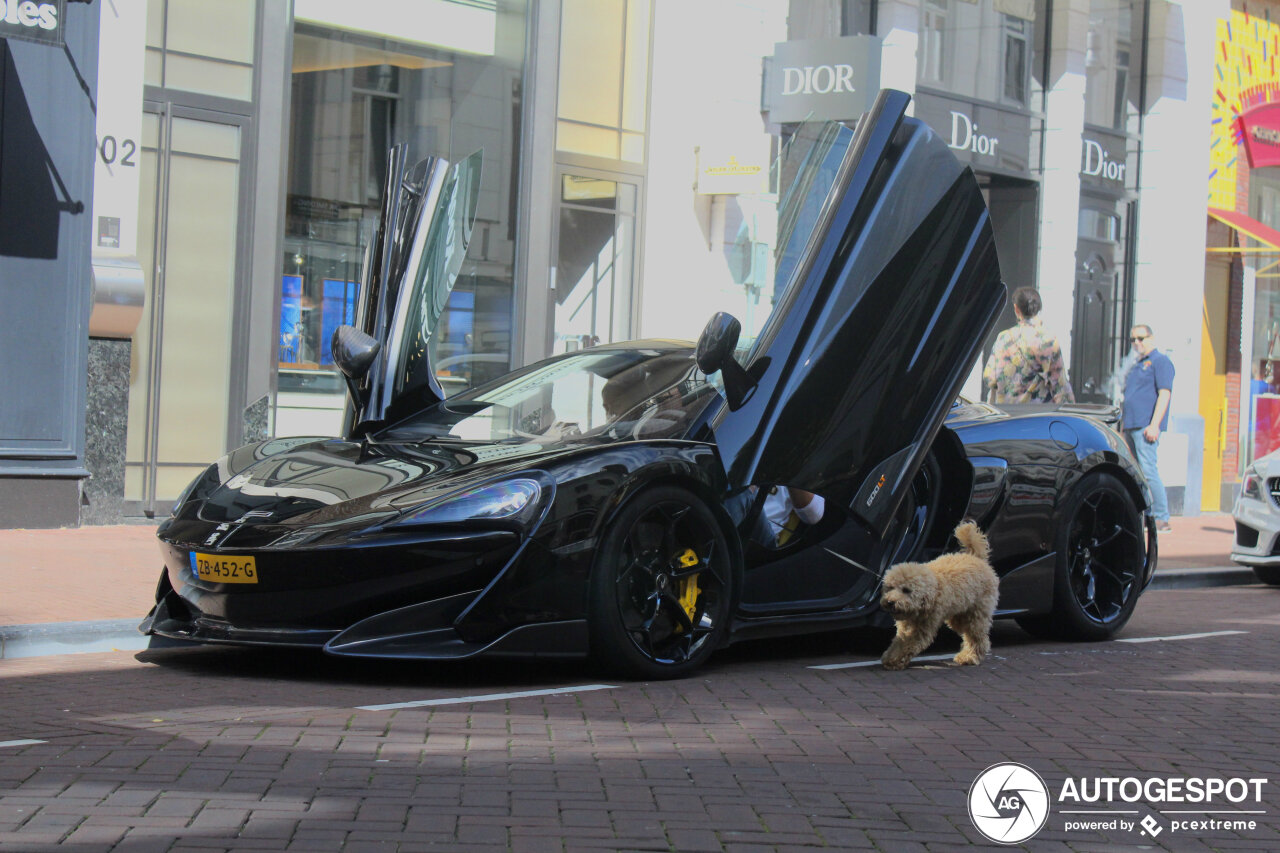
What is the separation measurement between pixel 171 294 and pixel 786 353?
6.68m

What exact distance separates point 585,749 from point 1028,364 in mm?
7022

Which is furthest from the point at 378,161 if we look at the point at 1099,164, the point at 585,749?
the point at 1099,164

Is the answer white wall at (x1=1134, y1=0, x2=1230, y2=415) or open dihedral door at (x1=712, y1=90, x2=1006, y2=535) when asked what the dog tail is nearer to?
open dihedral door at (x1=712, y1=90, x2=1006, y2=535)

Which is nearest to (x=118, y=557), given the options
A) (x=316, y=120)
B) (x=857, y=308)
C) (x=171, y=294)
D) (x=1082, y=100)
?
(x=171, y=294)

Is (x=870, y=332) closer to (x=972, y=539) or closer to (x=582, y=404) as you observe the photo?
(x=972, y=539)

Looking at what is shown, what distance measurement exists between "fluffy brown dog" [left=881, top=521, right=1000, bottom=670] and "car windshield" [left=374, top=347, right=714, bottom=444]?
111 cm

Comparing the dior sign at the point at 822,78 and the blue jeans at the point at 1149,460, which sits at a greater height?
the dior sign at the point at 822,78

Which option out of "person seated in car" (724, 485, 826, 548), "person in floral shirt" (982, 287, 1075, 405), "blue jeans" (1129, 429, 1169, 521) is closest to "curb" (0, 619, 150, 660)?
"person seated in car" (724, 485, 826, 548)

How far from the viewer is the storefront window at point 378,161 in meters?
12.1

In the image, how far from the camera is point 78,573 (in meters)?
8.45

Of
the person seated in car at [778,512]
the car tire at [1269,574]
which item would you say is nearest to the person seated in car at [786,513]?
the person seated in car at [778,512]

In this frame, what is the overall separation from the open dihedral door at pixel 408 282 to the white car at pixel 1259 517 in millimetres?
7213

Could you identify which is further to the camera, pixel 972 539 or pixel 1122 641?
pixel 1122 641

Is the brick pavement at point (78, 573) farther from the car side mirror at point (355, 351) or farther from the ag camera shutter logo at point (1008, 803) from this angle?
the ag camera shutter logo at point (1008, 803)
